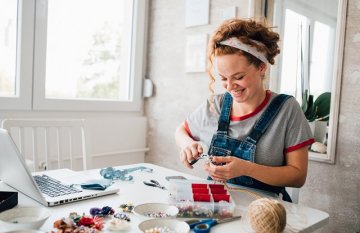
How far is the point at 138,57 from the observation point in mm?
2715

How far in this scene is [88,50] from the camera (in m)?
2.50

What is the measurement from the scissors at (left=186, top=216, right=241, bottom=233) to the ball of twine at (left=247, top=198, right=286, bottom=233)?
9cm

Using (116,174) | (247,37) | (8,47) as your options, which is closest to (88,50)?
(8,47)

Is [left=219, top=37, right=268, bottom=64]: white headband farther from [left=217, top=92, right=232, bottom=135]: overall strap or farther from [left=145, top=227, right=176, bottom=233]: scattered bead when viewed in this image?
[left=145, top=227, right=176, bottom=233]: scattered bead

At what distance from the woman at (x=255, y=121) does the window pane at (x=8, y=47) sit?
1297 mm

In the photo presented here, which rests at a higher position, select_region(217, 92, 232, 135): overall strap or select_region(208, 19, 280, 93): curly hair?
select_region(208, 19, 280, 93): curly hair

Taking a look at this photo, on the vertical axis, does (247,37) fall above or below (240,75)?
above

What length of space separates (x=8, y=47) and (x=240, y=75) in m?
1.47

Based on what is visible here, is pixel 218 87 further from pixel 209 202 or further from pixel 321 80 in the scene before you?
pixel 209 202

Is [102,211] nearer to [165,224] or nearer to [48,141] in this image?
[165,224]

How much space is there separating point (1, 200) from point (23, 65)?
128 centimetres

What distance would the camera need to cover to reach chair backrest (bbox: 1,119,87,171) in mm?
1563

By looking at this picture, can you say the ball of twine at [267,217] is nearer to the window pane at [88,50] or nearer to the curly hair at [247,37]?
the curly hair at [247,37]

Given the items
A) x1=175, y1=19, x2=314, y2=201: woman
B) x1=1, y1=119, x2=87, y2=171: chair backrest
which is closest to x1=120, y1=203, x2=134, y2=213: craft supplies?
x1=175, y1=19, x2=314, y2=201: woman
